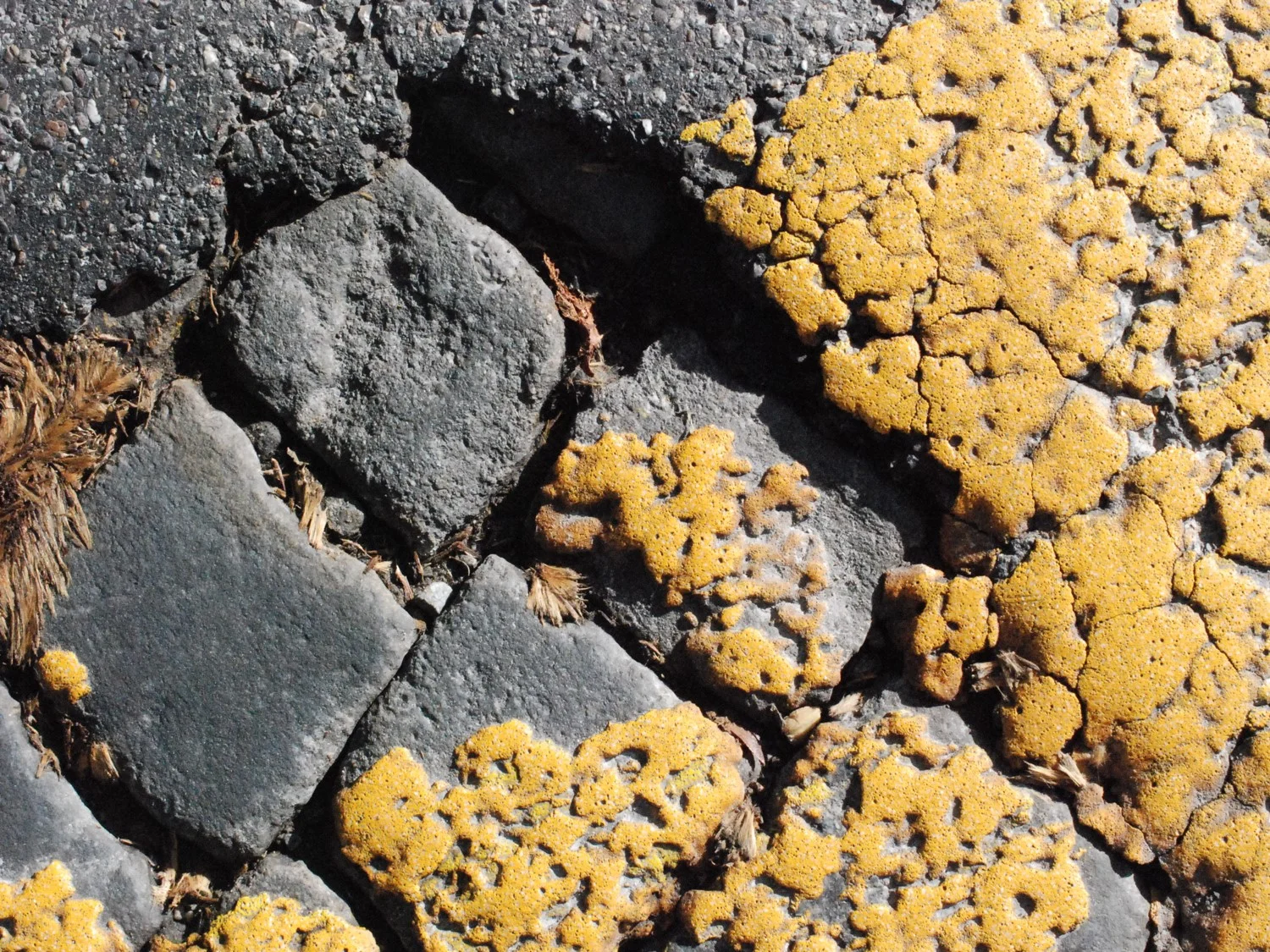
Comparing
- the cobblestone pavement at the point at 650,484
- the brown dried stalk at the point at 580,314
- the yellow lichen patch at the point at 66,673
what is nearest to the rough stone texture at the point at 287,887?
the cobblestone pavement at the point at 650,484

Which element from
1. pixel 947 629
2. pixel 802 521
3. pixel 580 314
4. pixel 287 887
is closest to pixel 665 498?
pixel 802 521

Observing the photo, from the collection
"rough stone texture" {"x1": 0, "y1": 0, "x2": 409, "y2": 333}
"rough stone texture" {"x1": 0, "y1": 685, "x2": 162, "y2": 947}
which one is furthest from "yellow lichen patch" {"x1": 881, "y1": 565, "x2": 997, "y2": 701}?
"rough stone texture" {"x1": 0, "y1": 685, "x2": 162, "y2": 947}

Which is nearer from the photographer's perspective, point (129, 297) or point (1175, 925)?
point (1175, 925)

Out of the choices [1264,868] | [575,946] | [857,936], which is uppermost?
[1264,868]

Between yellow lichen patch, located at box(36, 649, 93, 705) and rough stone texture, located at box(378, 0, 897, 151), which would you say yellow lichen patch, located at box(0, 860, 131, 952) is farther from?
rough stone texture, located at box(378, 0, 897, 151)

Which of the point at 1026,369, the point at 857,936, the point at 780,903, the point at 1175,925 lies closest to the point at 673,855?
the point at 780,903

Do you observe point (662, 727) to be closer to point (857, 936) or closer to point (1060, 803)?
point (857, 936)

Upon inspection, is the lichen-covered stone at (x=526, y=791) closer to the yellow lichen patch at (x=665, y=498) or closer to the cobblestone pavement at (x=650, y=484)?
the cobblestone pavement at (x=650, y=484)

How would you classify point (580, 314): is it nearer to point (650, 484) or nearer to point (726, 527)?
point (650, 484)
